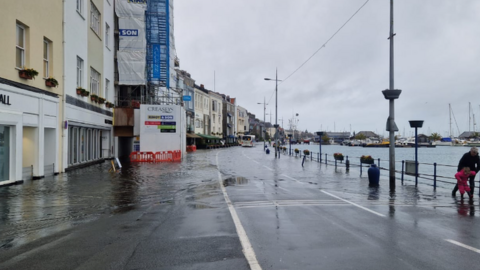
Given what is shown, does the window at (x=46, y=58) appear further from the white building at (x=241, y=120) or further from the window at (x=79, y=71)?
the white building at (x=241, y=120)

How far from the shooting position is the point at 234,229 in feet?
23.4

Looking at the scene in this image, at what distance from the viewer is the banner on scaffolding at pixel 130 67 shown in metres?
32.8

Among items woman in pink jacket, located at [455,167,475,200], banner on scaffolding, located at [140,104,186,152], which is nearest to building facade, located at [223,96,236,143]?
banner on scaffolding, located at [140,104,186,152]

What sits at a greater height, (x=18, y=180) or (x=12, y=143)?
(x=12, y=143)

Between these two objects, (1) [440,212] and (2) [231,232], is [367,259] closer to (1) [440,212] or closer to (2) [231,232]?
(2) [231,232]

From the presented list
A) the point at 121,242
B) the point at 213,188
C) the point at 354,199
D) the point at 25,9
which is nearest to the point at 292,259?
the point at 121,242

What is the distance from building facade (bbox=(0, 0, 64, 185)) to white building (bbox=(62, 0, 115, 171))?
102 cm

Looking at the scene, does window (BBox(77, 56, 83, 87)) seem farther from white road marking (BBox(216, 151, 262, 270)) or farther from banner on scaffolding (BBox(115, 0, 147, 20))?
white road marking (BBox(216, 151, 262, 270))

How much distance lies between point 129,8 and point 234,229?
→ 97.8ft

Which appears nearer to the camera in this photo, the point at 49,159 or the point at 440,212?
the point at 440,212

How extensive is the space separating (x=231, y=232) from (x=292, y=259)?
6.01 ft

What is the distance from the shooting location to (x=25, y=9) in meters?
14.6

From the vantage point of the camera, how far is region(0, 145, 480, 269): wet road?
5324 mm

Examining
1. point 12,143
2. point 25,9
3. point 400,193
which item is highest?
point 25,9
